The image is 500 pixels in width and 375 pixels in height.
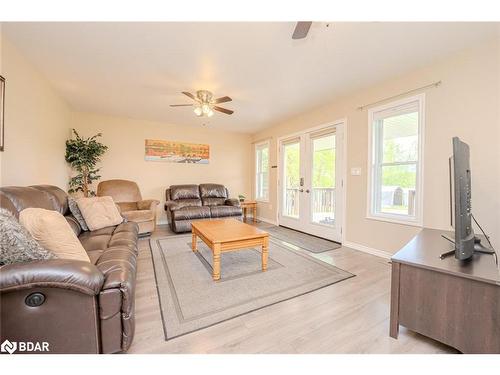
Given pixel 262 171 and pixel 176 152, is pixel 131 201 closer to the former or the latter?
pixel 176 152

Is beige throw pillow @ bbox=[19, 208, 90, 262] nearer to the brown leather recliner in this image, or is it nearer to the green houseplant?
the brown leather recliner

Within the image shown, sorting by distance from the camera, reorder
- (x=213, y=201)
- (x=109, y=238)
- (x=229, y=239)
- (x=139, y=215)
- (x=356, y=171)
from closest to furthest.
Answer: (x=109, y=238), (x=229, y=239), (x=356, y=171), (x=139, y=215), (x=213, y=201)

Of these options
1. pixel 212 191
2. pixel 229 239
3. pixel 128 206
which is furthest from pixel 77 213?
pixel 212 191

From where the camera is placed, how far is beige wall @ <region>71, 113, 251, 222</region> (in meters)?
4.44

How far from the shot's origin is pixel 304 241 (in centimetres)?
357

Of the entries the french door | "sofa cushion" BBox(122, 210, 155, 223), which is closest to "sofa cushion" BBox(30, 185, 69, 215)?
"sofa cushion" BBox(122, 210, 155, 223)

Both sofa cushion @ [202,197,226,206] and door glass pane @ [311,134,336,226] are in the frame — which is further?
sofa cushion @ [202,197,226,206]

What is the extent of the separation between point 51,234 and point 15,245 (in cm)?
24

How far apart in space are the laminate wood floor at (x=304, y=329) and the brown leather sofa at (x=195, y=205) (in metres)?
2.01

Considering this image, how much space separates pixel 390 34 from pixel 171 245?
11.8 feet

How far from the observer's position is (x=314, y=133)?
3.95 meters

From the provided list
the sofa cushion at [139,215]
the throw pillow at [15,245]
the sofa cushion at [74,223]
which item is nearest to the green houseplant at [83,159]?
the sofa cushion at [139,215]

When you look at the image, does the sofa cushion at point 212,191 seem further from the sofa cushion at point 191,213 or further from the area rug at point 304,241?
the area rug at point 304,241
